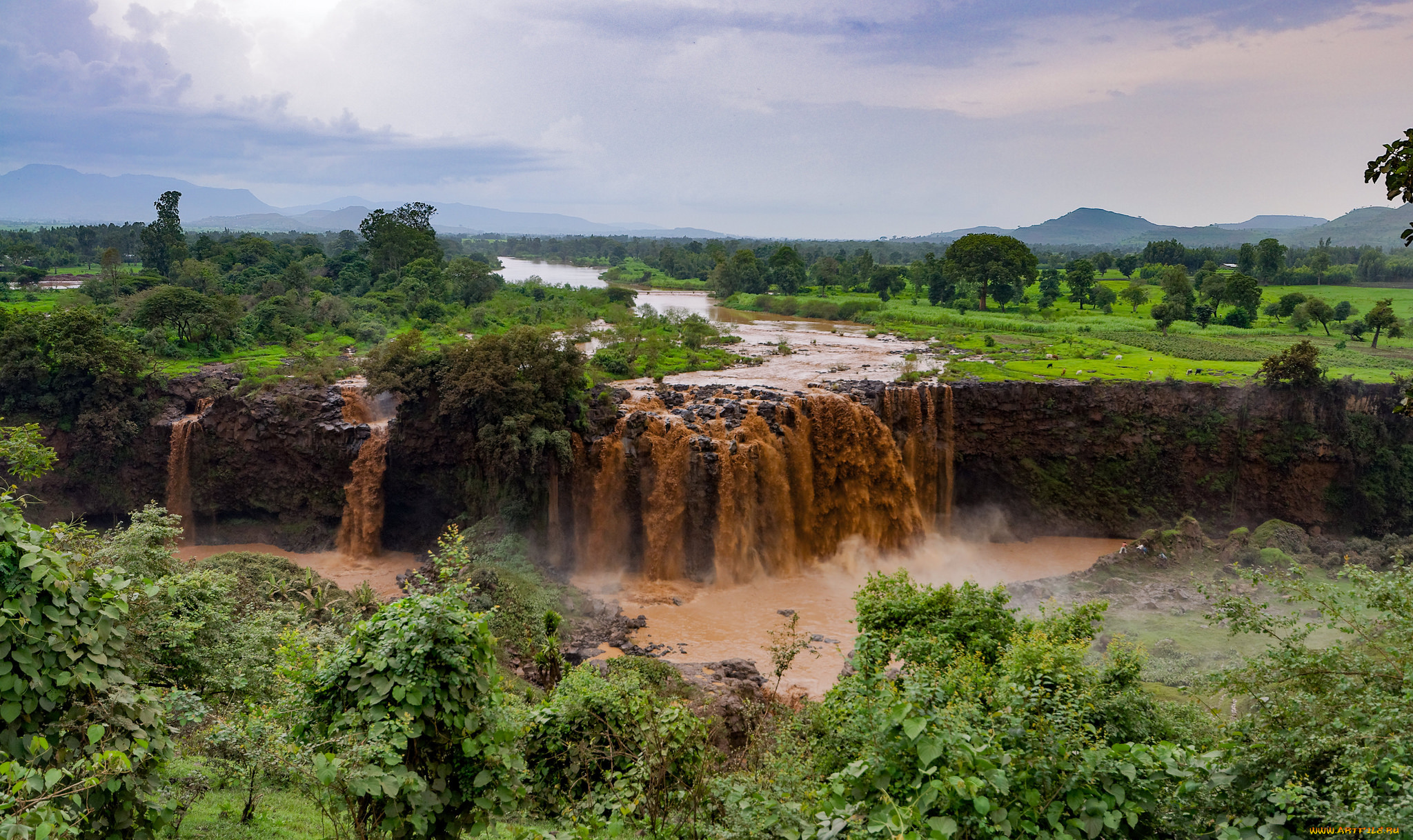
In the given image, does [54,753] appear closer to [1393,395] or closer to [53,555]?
[53,555]

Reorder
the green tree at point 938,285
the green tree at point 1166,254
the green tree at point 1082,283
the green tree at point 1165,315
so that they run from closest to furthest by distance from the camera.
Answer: the green tree at point 1165,315 < the green tree at point 1082,283 < the green tree at point 938,285 < the green tree at point 1166,254

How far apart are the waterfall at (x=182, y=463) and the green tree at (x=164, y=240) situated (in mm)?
29484

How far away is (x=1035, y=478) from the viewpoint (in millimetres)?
32812

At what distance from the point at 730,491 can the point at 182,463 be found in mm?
20820

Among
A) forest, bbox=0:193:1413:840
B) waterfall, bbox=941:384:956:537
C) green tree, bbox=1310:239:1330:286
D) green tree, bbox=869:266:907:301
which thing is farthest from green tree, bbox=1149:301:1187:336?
green tree, bbox=1310:239:1330:286

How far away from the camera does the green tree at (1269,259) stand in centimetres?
6756

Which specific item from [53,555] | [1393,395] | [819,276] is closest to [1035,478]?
[1393,395]

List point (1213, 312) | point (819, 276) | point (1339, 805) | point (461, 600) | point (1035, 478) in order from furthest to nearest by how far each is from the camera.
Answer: point (819, 276)
point (1213, 312)
point (1035, 478)
point (461, 600)
point (1339, 805)

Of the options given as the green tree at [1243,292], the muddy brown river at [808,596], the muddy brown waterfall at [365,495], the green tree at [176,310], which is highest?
the green tree at [1243,292]

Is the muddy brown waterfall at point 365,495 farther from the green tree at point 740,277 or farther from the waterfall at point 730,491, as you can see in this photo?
the green tree at point 740,277

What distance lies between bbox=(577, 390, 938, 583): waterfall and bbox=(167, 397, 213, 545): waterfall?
1528 cm

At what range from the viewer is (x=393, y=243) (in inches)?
2195

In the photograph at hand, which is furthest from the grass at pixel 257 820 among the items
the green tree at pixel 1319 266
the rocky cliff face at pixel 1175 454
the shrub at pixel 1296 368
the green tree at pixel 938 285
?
the green tree at pixel 1319 266

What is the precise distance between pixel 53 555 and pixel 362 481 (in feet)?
83.2
